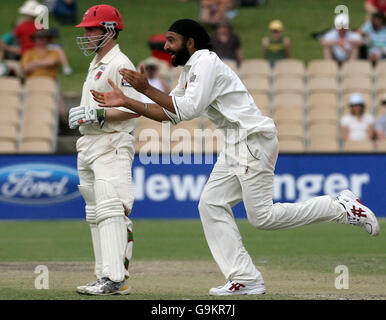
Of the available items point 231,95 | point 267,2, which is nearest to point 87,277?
point 231,95

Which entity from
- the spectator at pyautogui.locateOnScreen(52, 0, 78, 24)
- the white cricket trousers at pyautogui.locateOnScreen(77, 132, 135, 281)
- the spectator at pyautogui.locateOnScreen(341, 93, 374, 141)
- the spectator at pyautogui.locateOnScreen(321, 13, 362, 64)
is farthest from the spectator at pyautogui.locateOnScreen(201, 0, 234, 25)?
the white cricket trousers at pyautogui.locateOnScreen(77, 132, 135, 281)

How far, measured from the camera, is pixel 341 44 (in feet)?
56.9

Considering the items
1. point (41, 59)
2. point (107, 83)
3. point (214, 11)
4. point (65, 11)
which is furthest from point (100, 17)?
point (65, 11)

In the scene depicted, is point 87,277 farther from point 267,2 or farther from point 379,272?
point 267,2

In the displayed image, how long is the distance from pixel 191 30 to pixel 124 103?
2.56 ft

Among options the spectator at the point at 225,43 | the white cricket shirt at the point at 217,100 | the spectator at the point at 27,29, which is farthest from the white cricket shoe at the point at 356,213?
the spectator at the point at 27,29

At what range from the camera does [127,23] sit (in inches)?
946

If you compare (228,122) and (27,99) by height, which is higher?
(27,99)

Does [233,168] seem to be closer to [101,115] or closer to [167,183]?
[101,115]

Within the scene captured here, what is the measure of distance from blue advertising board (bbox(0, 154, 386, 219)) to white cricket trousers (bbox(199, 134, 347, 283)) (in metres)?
6.93

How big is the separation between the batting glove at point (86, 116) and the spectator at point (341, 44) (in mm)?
10801
